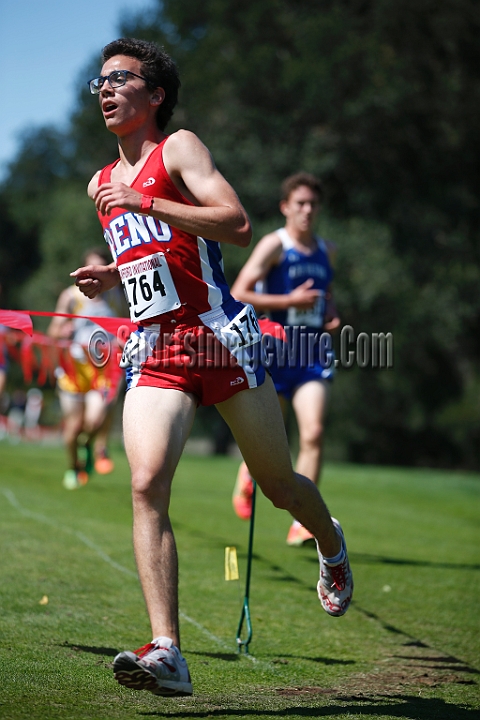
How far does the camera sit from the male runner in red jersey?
3.24 metres

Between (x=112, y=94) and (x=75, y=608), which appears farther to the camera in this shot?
(x=75, y=608)

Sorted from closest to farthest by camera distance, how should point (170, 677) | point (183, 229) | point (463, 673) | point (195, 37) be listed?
1. point (170, 677)
2. point (183, 229)
3. point (463, 673)
4. point (195, 37)

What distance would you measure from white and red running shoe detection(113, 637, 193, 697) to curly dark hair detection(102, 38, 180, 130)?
2185 millimetres

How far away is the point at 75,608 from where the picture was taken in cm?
459

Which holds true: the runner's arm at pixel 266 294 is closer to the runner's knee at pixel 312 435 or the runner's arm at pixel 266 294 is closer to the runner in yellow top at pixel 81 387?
the runner's knee at pixel 312 435

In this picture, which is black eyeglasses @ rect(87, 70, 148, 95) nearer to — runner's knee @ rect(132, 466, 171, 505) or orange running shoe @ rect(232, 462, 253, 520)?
runner's knee @ rect(132, 466, 171, 505)

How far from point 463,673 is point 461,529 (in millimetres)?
5181

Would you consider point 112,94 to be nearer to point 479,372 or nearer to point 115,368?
point 115,368

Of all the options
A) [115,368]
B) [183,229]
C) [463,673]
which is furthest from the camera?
[115,368]

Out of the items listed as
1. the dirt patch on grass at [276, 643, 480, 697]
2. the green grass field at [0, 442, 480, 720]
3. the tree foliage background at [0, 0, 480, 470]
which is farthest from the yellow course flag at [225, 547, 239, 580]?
the tree foliage background at [0, 0, 480, 470]

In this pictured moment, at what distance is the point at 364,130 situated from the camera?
26.7 m

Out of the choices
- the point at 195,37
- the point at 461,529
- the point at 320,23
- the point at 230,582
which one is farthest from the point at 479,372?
the point at 230,582

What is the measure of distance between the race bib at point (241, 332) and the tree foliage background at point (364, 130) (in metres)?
22.8

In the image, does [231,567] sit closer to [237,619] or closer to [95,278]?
[237,619]
